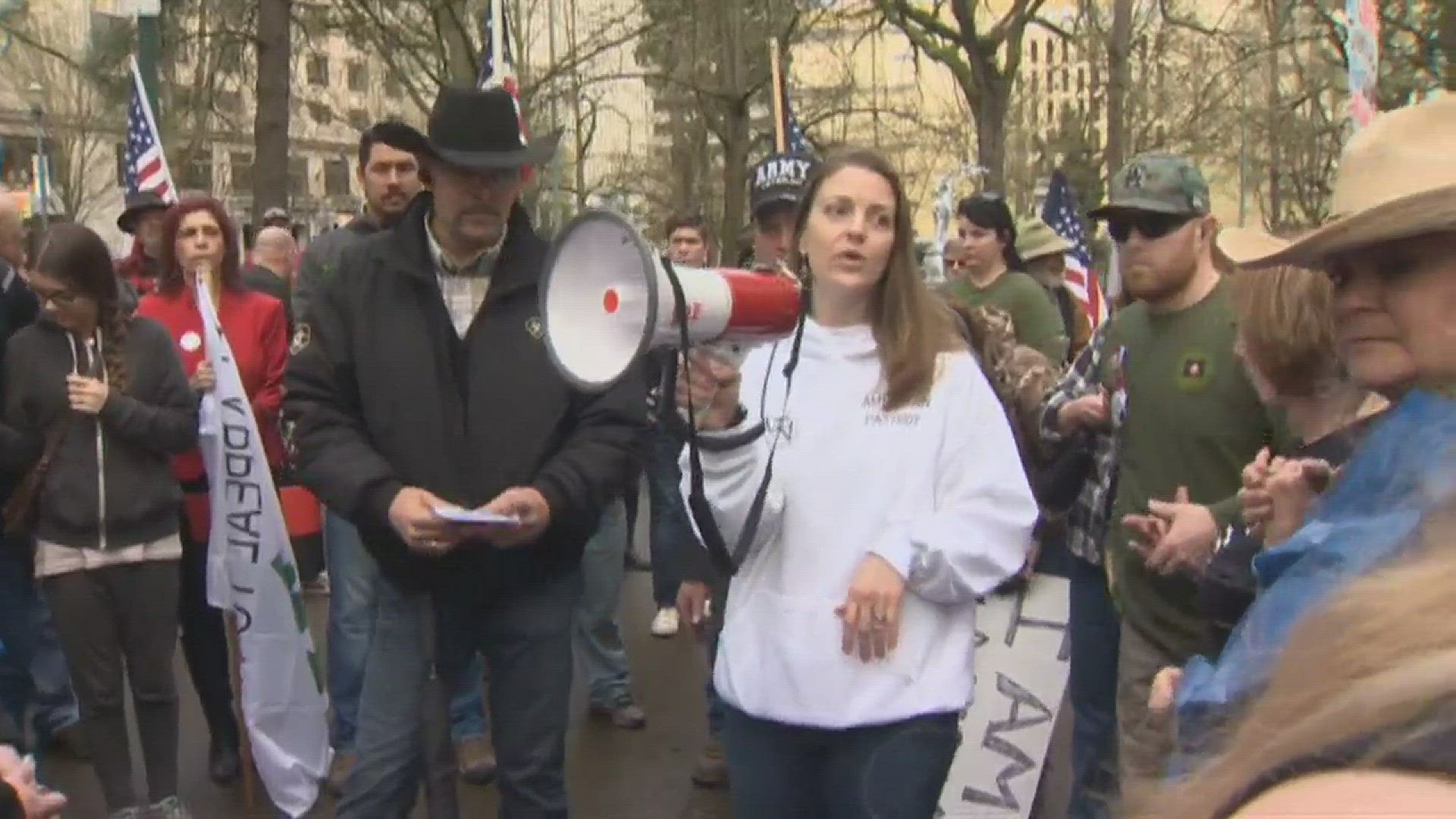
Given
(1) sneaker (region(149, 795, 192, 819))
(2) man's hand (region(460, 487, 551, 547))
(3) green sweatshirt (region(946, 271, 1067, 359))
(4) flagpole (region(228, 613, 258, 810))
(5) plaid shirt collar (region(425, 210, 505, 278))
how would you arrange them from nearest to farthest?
(2) man's hand (region(460, 487, 551, 547))
(5) plaid shirt collar (region(425, 210, 505, 278))
(1) sneaker (region(149, 795, 192, 819))
(4) flagpole (region(228, 613, 258, 810))
(3) green sweatshirt (region(946, 271, 1067, 359))

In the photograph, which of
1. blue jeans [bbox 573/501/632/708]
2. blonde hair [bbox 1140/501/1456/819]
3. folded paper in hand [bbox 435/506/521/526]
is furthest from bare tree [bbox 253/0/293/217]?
blonde hair [bbox 1140/501/1456/819]

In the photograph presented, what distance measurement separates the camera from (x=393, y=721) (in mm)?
3525

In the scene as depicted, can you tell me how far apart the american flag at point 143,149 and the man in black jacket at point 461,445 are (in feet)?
13.7

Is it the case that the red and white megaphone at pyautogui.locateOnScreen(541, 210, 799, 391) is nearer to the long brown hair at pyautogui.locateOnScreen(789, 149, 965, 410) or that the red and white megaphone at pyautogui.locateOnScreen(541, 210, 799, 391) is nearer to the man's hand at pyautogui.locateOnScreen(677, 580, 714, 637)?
the long brown hair at pyautogui.locateOnScreen(789, 149, 965, 410)

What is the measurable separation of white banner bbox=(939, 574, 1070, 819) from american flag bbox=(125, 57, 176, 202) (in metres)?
4.85

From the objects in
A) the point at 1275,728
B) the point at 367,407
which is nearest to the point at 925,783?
the point at 367,407

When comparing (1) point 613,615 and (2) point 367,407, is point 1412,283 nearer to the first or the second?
(2) point 367,407

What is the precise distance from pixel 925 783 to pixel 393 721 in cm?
124

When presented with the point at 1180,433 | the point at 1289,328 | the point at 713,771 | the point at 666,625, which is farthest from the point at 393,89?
the point at 1289,328

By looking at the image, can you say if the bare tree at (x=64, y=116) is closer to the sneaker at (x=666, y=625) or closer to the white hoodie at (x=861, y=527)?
the sneaker at (x=666, y=625)

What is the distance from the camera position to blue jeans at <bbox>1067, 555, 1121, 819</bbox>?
425 centimetres

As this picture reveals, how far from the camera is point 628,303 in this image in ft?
8.72

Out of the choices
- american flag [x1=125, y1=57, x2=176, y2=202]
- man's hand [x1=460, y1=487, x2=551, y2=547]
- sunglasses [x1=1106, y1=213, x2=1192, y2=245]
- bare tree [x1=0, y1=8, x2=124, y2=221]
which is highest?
bare tree [x1=0, y1=8, x2=124, y2=221]

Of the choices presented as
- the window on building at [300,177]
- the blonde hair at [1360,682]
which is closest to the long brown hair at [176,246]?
the blonde hair at [1360,682]
